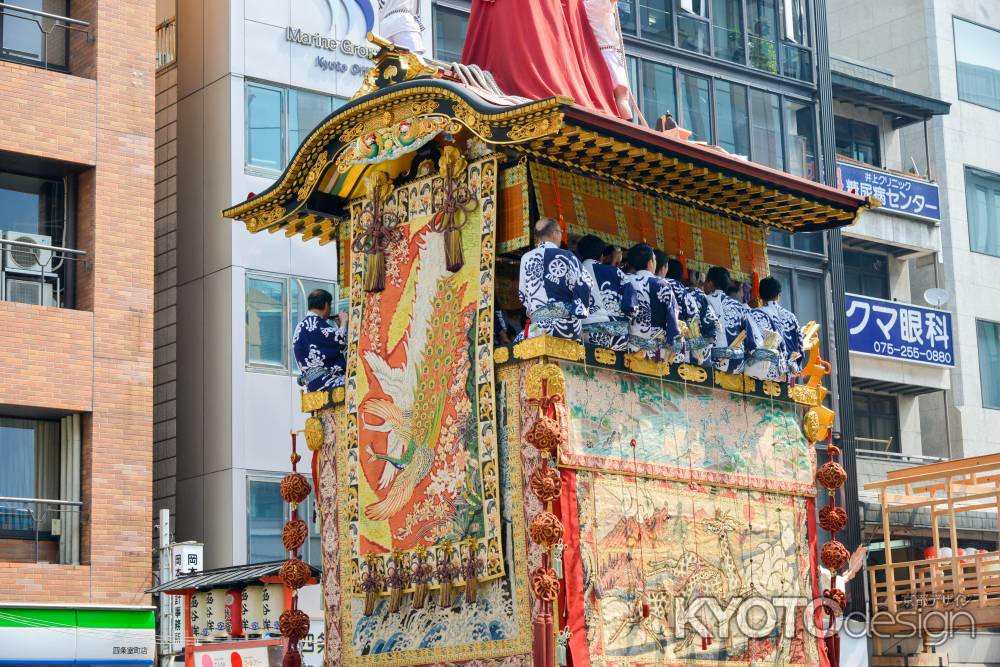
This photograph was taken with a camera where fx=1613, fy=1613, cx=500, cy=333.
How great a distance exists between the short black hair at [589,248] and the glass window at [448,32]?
40.9ft

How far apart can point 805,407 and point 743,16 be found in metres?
16.4

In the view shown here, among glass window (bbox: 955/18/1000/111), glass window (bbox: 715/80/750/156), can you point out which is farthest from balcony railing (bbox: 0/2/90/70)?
glass window (bbox: 955/18/1000/111)

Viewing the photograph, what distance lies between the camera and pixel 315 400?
14.3 m

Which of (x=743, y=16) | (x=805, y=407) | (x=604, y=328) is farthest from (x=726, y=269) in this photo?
(x=743, y=16)

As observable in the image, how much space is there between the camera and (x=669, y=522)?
13.0 metres

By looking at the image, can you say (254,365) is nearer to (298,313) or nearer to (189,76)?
(298,313)

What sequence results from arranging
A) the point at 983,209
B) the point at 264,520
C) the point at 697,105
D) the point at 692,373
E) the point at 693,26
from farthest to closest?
the point at 983,209
the point at 693,26
the point at 697,105
the point at 264,520
the point at 692,373

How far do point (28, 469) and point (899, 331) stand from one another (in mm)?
17232

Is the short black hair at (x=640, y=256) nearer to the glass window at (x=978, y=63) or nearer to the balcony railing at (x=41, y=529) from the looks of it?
the balcony railing at (x=41, y=529)

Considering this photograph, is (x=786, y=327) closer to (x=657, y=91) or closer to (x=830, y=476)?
(x=830, y=476)

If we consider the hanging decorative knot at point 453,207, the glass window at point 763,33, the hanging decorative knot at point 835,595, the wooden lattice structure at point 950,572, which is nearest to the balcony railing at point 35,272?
the hanging decorative knot at point 453,207

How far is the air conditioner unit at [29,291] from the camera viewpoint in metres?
20.0

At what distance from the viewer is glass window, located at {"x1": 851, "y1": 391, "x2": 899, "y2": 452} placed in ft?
104

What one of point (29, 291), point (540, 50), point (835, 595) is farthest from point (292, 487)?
point (29, 291)
